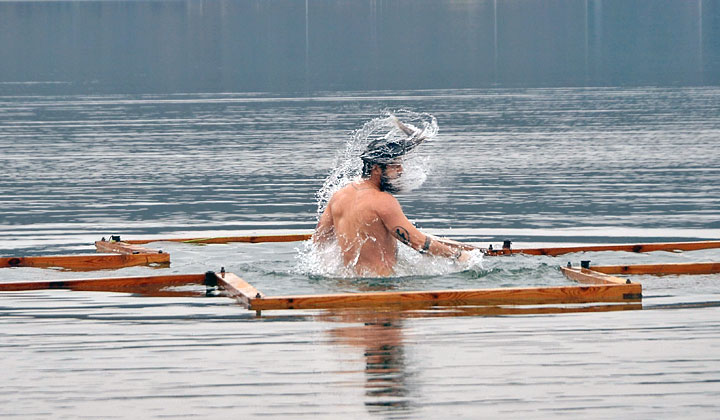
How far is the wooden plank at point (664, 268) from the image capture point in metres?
17.5

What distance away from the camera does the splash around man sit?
54.1ft

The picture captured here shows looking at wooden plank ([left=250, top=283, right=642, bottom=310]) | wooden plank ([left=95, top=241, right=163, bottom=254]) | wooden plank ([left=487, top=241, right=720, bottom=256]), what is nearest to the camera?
wooden plank ([left=250, top=283, right=642, bottom=310])

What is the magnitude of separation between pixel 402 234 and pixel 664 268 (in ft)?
10.2

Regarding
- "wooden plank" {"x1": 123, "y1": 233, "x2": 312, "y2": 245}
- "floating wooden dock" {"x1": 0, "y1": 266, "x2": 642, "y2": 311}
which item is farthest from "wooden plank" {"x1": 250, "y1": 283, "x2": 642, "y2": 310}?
"wooden plank" {"x1": 123, "y1": 233, "x2": 312, "y2": 245}

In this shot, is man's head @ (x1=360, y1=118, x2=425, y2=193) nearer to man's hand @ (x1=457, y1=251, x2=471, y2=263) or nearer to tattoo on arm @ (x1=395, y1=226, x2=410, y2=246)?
tattoo on arm @ (x1=395, y1=226, x2=410, y2=246)

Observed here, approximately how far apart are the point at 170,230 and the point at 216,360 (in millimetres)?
10023

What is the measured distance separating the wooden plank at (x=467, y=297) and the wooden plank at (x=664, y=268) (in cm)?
139

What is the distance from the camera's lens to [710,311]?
1538cm

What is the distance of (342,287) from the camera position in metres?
16.8

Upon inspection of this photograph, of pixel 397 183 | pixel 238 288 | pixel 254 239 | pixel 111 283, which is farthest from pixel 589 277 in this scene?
pixel 254 239

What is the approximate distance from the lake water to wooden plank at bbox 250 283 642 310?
0.63ft

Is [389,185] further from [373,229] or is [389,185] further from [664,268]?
[664,268]

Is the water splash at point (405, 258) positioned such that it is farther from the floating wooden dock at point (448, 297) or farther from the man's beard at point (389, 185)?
the floating wooden dock at point (448, 297)

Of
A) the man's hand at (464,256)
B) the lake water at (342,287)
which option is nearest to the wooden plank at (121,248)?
the lake water at (342,287)
